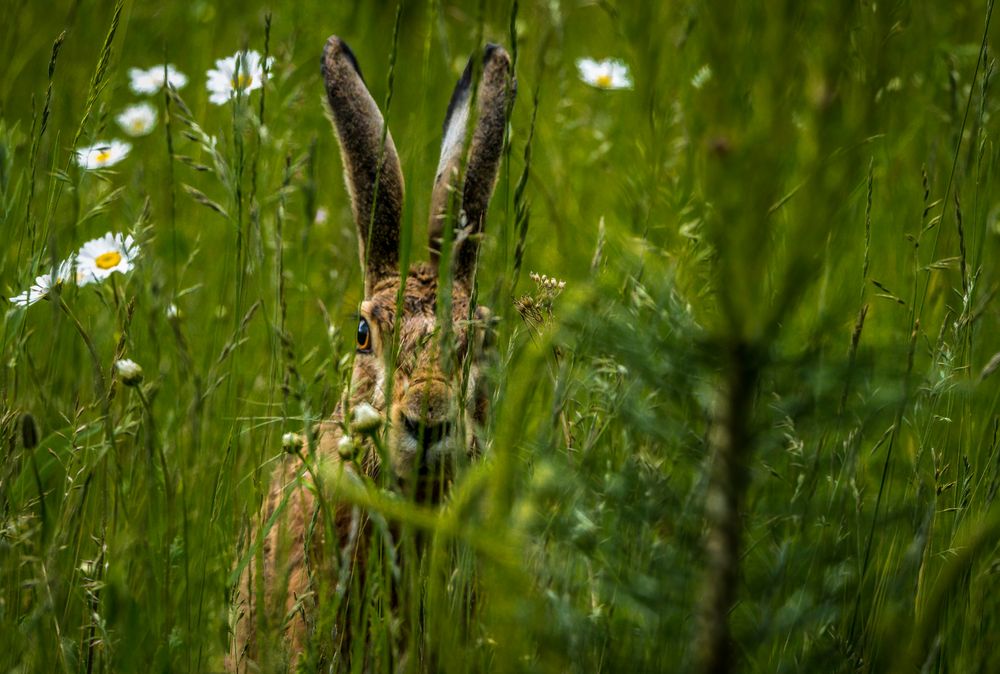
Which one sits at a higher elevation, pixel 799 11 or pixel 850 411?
pixel 799 11

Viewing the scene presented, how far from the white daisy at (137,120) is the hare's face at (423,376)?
1966mm

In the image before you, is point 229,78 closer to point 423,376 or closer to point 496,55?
point 496,55

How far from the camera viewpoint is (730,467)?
1.23 m

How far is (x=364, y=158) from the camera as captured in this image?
143 inches

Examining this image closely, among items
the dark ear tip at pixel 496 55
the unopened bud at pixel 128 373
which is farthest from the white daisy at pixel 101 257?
the dark ear tip at pixel 496 55

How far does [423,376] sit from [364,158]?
114 cm

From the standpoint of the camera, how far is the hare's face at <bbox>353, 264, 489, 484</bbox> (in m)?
2.21

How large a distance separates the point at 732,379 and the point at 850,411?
22 centimetres

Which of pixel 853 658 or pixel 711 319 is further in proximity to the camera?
pixel 853 658

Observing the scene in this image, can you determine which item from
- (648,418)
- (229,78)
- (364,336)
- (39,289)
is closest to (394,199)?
(364,336)

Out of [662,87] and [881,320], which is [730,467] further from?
[881,320]

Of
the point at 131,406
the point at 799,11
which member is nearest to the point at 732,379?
the point at 799,11

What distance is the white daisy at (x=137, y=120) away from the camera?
191 inches

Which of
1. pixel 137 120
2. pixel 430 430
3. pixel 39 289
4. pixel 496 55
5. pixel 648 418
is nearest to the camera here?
pixel 648 418
